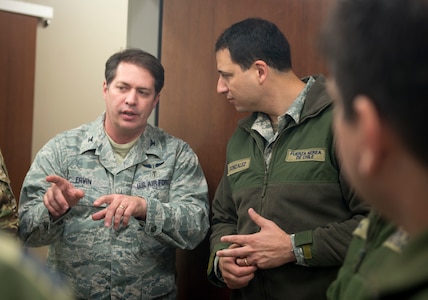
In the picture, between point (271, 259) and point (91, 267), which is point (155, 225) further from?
point (271, 259)

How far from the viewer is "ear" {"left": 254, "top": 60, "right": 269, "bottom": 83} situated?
1760mm

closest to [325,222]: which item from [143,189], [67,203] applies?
[143,189]

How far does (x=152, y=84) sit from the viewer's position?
2.13m

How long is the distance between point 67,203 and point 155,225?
305 mm

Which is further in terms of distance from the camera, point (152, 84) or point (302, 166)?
point (152, 84)

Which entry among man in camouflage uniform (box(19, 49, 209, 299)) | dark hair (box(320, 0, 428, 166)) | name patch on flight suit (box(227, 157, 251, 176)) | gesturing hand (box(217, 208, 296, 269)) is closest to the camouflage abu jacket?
man in camouflage uniform (box(19, 49, 209, 299))

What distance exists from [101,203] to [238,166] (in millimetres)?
471

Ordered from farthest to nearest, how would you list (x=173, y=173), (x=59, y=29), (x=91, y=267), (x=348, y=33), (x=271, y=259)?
(x=59, y=29), (x=173, y=173), (x=91, y=267), (x=271, y=259), (x=348, y=33)

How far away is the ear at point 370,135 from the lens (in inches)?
25.0

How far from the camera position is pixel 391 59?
0.61 metres

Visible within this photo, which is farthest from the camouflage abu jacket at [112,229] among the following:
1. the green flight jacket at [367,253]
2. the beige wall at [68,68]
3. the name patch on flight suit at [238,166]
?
the beige wall at [68,68]

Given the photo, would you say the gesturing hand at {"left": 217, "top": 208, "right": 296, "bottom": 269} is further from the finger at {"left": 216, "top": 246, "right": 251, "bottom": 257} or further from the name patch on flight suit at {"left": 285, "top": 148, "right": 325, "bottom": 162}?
the name patch on flight suit at {"left": 285, "top": 148, "right": 325, "bottom": 162}

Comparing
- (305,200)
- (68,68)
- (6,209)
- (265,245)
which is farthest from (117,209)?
(68,68)

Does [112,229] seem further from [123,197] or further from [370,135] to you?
[370,135]
